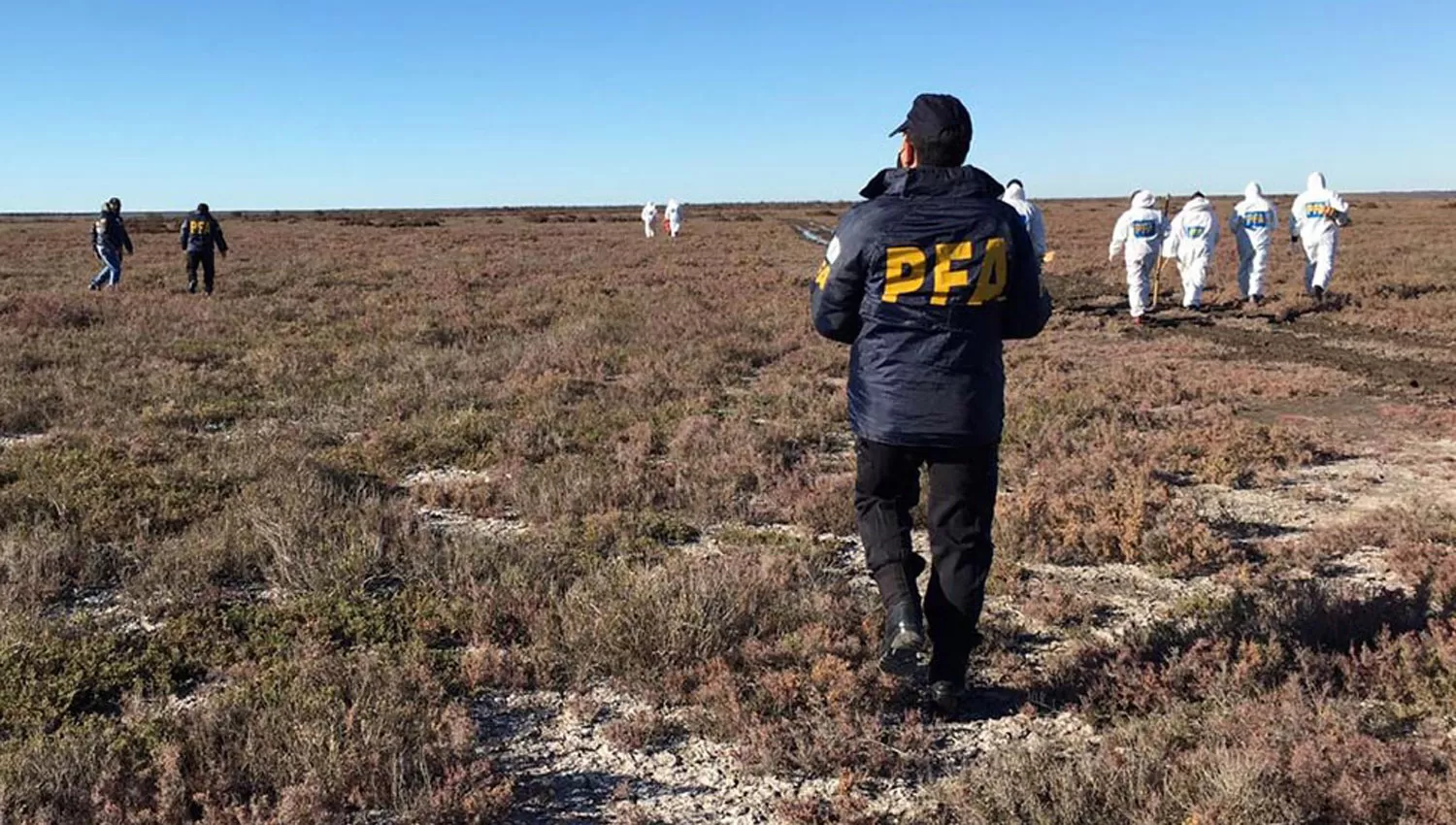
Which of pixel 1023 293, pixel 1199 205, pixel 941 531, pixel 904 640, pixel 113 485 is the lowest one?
pixel 113 485

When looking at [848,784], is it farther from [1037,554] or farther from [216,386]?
[216,386]

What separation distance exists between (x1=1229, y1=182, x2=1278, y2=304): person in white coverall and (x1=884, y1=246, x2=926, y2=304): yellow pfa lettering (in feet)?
47.3

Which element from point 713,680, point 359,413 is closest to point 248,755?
point 713,680

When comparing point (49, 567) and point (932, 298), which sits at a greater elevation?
point (932, 298)

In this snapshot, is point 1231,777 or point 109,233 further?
point 109,233

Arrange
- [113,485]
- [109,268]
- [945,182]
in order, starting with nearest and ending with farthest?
[945,182], [113,485], [109,268]

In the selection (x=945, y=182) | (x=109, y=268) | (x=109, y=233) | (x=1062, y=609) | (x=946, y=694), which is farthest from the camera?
(x=109, y=268)

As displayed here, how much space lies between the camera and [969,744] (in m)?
3.55

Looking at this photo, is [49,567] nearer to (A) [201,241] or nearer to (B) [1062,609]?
(B) [1062,609]

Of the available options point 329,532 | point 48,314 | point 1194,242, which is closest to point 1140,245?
point 1194,242

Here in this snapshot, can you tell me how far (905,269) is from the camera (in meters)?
3.17

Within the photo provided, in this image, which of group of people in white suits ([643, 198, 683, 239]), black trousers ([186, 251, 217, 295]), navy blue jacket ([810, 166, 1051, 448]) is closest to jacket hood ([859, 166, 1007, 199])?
navy blue jacket ([810, 166, 1051, 448])

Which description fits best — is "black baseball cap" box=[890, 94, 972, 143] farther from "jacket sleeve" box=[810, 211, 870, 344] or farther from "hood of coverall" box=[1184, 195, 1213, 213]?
"hood of coverall" box=[1184, 195, 1213, 213]

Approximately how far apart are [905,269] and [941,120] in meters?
0.47
